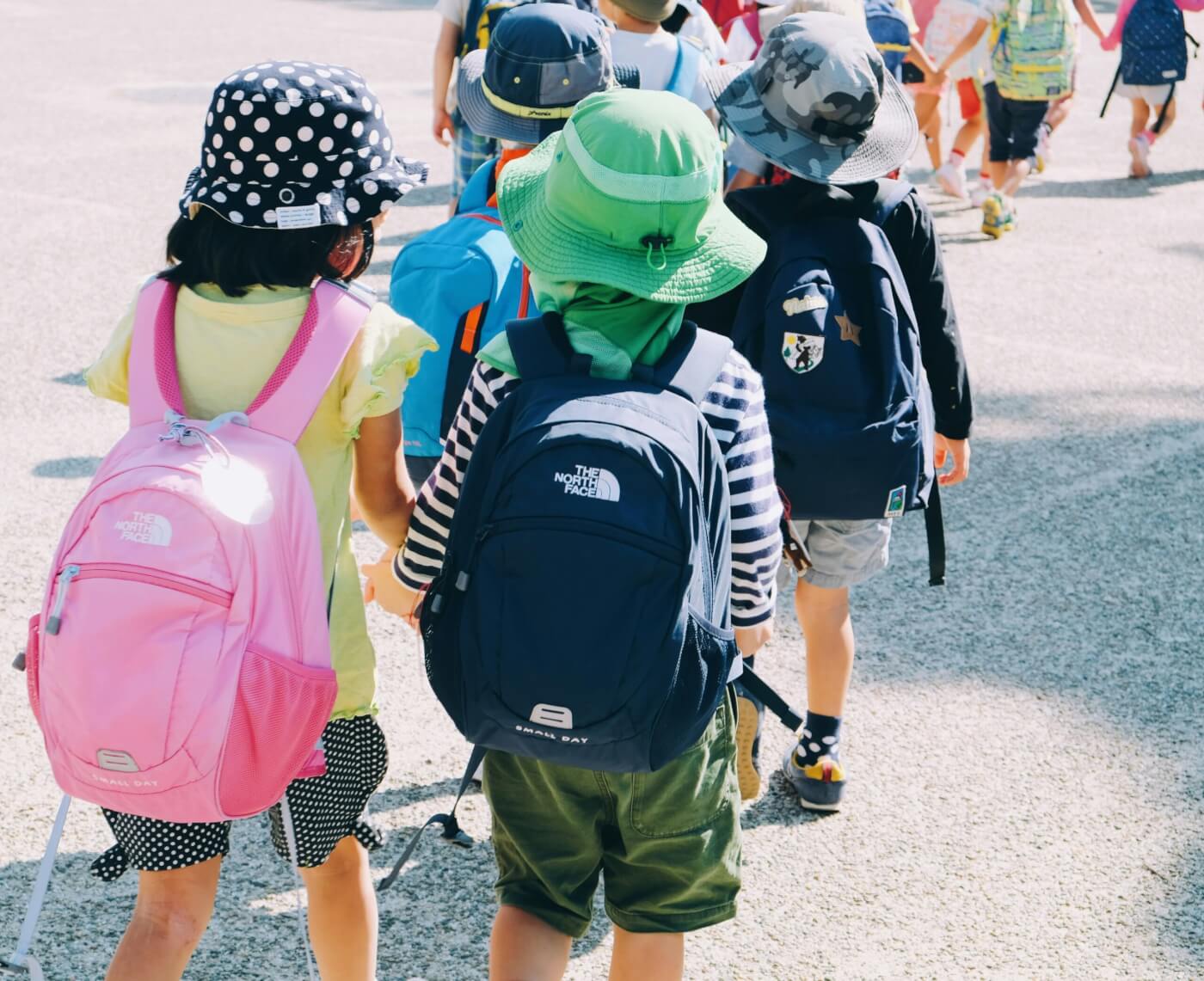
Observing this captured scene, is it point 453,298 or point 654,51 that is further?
point 654,51

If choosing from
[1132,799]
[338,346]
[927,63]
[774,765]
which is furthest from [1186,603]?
[927,63]

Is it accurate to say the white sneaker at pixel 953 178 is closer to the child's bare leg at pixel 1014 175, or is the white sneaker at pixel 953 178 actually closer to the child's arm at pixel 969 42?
the child's bare leg at pixel 1014 175

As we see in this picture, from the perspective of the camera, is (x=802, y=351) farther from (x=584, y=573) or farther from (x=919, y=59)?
(x=919, y=59)

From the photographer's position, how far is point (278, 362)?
6.86 feet

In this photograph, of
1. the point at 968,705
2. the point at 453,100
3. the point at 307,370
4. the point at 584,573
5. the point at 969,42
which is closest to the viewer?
the point at 584,573

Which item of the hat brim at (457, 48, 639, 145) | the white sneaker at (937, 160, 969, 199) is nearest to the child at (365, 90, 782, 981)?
the hat brim at (457, 48, 639, 145)

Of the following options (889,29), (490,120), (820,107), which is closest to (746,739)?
(820,107)

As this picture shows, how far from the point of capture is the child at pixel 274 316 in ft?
6.79

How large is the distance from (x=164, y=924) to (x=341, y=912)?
13.5 inches

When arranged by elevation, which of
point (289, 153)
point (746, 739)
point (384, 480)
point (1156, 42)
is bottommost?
point (1156, 42)

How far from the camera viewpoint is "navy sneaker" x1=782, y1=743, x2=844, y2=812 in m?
3.33

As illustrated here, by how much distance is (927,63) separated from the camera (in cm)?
784

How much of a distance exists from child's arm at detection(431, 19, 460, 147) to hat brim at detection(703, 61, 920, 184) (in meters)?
3.51

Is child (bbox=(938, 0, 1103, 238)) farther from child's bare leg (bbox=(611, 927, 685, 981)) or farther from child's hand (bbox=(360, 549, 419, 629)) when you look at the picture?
child's bare leg (bbox=(611, 927, 685, 981))
